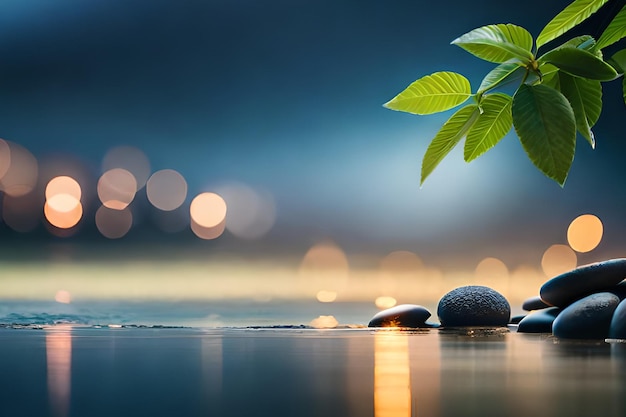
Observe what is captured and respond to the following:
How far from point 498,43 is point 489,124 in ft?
0.16

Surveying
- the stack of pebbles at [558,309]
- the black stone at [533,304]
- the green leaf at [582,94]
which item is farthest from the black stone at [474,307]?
the green leaf at [582,94]

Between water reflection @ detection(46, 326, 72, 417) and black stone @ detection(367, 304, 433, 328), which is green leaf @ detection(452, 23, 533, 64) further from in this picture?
black stone @ detection(367, 304, 433, 328)

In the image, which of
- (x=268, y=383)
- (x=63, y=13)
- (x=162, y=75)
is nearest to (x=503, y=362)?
(x=268, y=383)

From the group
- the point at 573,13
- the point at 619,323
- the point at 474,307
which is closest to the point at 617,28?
the point at 573,13

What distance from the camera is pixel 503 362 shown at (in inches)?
42.5

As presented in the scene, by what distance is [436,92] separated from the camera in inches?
10.4

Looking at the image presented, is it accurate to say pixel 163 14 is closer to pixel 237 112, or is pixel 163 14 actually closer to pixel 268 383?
pixel 237 112

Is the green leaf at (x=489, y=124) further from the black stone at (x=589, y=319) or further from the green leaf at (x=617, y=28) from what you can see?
the black stone at (x=589, y=319)

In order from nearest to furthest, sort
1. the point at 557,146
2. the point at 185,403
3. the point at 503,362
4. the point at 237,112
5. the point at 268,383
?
the point at 557,146
the point at 185,403
the point at 268,383
the point at 503,362
the point at 237,112

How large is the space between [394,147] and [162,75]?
170cm

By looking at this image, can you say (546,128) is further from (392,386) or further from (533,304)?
(533,304)

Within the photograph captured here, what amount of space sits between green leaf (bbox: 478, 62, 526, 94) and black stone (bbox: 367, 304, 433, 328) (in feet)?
11.4

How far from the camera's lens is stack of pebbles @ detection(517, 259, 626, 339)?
2.25 m

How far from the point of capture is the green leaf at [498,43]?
0.78 feet
